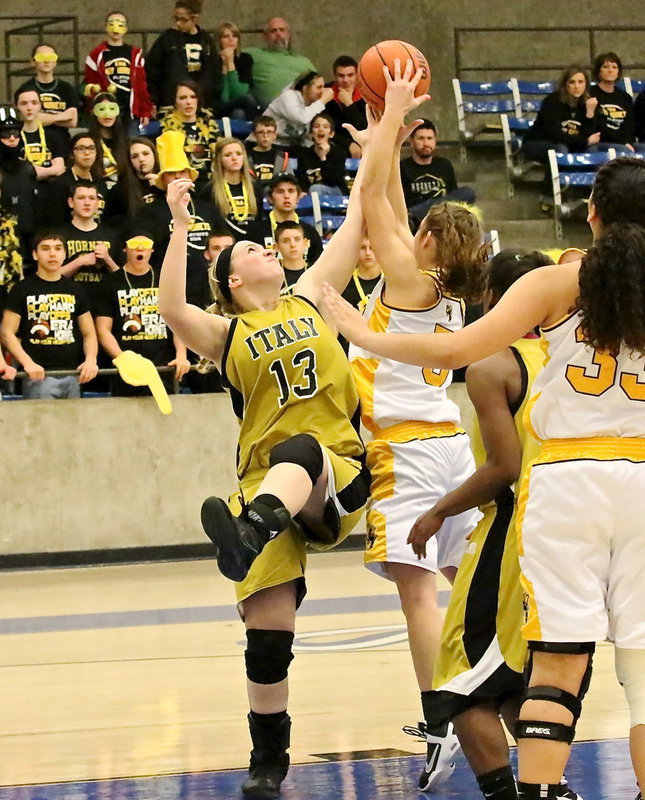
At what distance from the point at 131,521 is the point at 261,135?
3.72 metres

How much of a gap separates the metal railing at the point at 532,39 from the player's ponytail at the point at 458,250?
37.6 ft

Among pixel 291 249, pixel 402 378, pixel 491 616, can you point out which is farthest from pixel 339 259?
pixel 291 249

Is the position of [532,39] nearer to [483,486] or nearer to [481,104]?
[481,104]

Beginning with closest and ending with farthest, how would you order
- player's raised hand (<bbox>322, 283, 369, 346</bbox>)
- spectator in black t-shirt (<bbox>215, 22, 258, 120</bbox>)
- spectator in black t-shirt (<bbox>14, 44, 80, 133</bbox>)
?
player's raised hand (<bbox>322, 283, 369, 346</bbox>)
spectator in black t-shirt (<bbox>14, 44, 80, 133</bbox>)
spectator in black t-shirt (<bbox>215, 22, 258, 120</bbox>)

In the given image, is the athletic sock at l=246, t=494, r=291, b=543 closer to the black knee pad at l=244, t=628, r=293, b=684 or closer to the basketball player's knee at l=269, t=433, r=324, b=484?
the basketball player's knee at l=269, t=433, r=324, b=484

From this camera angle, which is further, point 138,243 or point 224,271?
point 138,243

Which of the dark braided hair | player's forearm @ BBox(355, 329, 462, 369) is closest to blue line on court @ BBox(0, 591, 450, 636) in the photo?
player's forearm @ BBox(355, 329, 462, 369)

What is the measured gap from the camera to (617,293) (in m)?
3.02

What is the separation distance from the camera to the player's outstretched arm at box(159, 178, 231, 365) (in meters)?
4.25

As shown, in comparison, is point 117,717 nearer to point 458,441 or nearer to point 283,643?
point 283,643

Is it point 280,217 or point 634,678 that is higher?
point 634,678

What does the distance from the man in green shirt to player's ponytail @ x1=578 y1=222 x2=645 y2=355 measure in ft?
34.2

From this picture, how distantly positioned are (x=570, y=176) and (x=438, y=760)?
→ 1002cm

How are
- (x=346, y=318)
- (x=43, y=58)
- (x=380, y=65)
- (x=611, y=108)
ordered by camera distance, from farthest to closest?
1. (x=611, y=108)
2. (x=43, y=58)
3. (x=380, y=65)
4. (x=346, y=318)
